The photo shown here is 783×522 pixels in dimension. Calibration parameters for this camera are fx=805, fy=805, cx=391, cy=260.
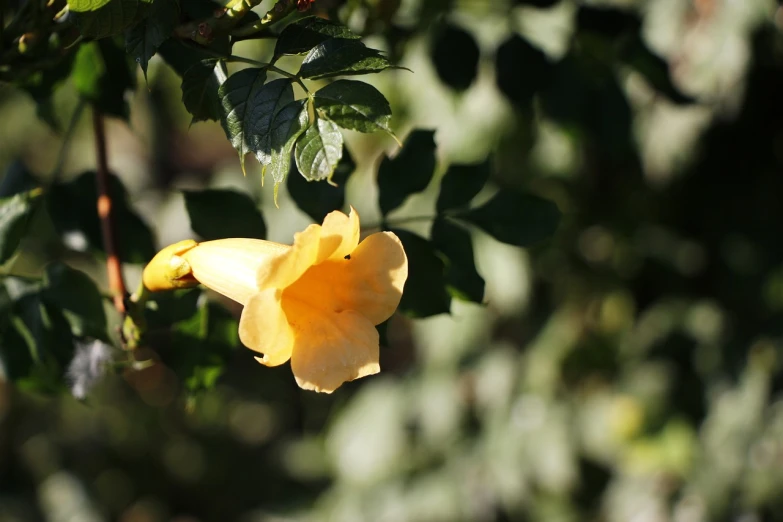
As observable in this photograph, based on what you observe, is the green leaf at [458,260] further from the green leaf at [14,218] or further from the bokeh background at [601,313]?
the bokeh background at [601,313]

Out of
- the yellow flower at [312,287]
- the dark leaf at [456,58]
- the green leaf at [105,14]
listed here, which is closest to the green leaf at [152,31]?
the green leaf at [105,14]

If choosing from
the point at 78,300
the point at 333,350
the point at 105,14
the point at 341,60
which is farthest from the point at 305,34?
the point at 78,300

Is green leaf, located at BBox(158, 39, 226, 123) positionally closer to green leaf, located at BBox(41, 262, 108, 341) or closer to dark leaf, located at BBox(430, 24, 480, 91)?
green leaf, located at BBox(41, 262, 108, 341)

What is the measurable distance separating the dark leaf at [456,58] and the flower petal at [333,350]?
67 centimetres

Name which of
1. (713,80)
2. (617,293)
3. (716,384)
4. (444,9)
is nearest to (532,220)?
Result: (444,9)

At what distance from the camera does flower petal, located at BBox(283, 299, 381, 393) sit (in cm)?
84

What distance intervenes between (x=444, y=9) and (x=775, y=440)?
1702 millimetres

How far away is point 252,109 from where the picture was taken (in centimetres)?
80

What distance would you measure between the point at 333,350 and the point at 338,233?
131mm

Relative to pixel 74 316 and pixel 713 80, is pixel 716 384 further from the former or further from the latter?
pixel 74 316

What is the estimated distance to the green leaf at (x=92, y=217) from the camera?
1.23 meters

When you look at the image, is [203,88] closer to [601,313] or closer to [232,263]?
[232,263]

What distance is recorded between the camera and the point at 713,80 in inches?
81.0

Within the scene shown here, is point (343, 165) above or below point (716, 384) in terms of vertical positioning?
above
